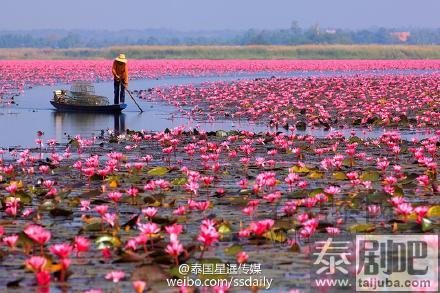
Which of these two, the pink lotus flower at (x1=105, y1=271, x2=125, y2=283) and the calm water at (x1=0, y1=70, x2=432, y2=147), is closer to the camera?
the pink lotus flower at (x1=105, y1=271, x2=125, y2=283)

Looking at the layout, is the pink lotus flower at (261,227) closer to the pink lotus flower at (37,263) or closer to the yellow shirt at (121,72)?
the pink lotus flower at (37,263)

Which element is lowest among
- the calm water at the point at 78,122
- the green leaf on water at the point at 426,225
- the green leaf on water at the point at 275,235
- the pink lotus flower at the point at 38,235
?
the calm water at the point at 78,122

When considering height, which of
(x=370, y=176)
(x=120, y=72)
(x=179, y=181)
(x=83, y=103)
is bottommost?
(x=83, y=103)

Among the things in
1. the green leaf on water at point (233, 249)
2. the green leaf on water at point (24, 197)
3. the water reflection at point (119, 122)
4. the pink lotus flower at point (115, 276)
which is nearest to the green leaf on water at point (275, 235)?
the green leaf on water at point (233, 249)

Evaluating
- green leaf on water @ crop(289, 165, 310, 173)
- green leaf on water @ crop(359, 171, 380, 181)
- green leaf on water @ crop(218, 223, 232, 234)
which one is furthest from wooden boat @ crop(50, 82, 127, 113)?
green leaf on water @ crop(218, 223, 232, 234)

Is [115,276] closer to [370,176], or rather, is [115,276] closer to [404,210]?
[404,210]

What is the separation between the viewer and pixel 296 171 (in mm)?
15562

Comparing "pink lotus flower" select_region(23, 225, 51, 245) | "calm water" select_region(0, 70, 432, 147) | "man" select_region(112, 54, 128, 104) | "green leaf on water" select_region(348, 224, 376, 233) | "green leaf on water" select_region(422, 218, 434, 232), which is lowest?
"calm water" select_region(0, 70, 432, 147)

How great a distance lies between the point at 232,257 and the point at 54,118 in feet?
74.4

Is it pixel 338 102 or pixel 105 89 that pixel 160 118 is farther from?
pixel 105 89

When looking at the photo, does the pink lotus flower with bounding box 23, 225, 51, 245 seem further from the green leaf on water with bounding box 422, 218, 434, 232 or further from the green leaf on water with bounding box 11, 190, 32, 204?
the green leaf on water with bounding box 422, 218, 434, 232

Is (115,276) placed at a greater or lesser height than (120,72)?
greater

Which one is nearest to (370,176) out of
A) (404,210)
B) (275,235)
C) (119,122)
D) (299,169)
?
(299,169)

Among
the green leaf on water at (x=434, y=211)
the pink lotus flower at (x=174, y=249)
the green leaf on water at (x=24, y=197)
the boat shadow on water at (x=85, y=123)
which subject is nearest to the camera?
the pink lotus flower at (x=174, y=249)
